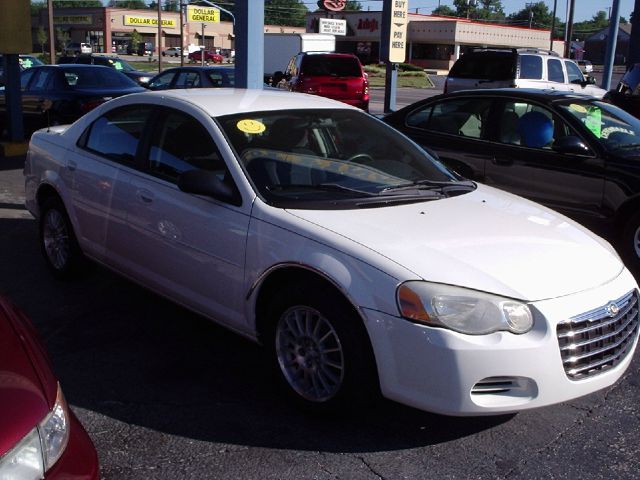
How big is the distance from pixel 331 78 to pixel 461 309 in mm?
16403

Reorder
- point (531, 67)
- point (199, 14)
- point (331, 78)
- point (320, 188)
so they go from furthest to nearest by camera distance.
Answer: point (199, 14) → point (331, 78) → point (531, 67) → point (320, 188)

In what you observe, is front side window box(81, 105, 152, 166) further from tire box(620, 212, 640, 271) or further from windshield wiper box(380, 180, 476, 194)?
tire box(620, 212, 640, 271)

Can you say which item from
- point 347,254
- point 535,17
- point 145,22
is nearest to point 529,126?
point 347,254

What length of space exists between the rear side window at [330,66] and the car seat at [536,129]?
12700mm

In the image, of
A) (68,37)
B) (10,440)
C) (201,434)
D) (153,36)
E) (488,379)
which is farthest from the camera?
(153,36)

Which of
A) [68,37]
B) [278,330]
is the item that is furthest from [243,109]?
[68,37]

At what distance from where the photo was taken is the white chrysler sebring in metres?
3.28

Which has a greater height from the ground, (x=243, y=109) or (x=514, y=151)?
(x=243, y=109)

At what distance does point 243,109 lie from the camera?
15.0ft

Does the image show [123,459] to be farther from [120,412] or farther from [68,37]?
[68,37]

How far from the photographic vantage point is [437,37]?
64.2 metres

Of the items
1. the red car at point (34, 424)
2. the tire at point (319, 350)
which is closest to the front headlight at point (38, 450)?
the red car at point (34, 424)

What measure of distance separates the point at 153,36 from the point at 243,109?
99.0m

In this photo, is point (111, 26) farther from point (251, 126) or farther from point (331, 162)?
point (331, 162)
